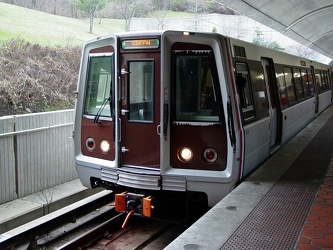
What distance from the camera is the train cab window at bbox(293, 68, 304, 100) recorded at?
34.4 feet

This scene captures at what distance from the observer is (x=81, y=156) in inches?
240

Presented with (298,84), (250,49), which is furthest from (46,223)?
(298,84)

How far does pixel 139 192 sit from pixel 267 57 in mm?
3870

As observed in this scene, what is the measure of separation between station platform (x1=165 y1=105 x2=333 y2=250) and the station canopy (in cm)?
768

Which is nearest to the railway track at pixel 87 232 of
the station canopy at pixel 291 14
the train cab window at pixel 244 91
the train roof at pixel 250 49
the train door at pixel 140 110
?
the train door at pixel 140 110

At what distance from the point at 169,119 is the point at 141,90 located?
581 mm

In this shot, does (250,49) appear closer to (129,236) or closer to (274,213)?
(274,213)

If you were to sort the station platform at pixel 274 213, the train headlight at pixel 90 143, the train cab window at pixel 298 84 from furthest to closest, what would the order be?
the train cab window at pixel 298 84, the train headlight at pixel 90 143, the station platform at pixel 274 213

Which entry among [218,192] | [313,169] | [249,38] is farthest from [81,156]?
[249,38]

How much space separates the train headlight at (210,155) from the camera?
5.18 m

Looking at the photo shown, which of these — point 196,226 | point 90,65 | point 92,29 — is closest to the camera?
point 196,226

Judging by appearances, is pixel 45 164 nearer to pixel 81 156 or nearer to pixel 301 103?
pixel 81 156

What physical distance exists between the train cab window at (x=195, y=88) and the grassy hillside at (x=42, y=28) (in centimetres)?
1060

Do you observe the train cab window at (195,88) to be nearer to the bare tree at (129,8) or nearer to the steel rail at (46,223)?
the steel rail at (46,223)
